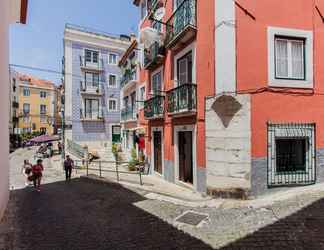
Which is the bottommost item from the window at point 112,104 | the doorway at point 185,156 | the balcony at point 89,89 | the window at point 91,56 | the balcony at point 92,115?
the doorway at point 185,156

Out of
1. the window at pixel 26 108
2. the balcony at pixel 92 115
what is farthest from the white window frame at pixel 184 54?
the window at pixel 26 108

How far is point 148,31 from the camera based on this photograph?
1159 centimetres

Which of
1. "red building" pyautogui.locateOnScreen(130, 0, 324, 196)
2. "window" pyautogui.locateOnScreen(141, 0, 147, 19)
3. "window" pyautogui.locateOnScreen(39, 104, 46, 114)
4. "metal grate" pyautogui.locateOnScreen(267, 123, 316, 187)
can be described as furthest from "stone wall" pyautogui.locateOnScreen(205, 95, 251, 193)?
"window" pyautogui.locateOnScreen(39, 104, 46, 114)

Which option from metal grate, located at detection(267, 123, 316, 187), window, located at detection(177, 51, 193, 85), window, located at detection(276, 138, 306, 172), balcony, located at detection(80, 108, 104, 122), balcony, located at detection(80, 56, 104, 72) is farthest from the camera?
balcony, located at detection(80, 56, 104, 72)

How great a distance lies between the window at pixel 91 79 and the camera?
1185 inches

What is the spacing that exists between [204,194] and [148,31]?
7975 millimetres

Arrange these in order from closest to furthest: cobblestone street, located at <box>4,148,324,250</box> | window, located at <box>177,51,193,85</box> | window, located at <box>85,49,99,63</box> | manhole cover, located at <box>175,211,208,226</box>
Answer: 1. cobblestone street, located at <box>4,148,324,250</box>
2. manhole cover, located at <box>175,211,208,226</box>
3. window, located at <box>177,51,193,85</box>
4. window, located at <box>85,49,99,63</box>

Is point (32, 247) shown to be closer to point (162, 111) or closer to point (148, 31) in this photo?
point (162, 111)

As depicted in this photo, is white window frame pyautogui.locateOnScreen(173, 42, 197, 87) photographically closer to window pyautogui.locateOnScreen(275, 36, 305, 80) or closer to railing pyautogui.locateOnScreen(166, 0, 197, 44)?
railing pyautogui.locateOnScreen(166, 0, 197, 44)

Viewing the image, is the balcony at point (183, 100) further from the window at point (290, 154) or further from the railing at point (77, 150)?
the railing at point (77, 150)

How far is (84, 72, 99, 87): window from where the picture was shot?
30109mm

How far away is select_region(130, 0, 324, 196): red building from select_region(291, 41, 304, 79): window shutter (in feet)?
0.11

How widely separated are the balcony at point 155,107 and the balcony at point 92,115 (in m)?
17.8

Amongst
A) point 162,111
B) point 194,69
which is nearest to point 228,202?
point 194,69
